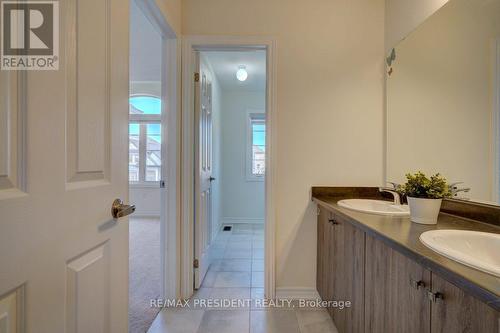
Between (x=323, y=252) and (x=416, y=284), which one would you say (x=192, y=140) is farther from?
(x=416, y=284)

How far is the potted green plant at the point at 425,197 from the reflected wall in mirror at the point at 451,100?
234 mm

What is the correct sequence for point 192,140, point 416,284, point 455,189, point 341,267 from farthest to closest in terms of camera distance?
1. point 192,140
2. point 341,267
3. point 455,189
4. point 416,284

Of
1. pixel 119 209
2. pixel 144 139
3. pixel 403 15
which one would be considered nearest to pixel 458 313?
pixel 119 209

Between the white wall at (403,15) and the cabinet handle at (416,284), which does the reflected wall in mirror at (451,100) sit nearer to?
the white wall at (403,15)

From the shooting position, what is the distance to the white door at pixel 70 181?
51 cm

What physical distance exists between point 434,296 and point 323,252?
1.03m

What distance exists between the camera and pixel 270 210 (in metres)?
1.85

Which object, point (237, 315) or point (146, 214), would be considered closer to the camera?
point (237, 315)

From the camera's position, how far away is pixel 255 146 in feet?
14.6

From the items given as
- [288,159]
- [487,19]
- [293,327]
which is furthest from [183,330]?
[487,19]

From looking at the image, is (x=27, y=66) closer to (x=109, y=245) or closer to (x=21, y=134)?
(x=21, y=134)

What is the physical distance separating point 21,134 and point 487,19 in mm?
1794

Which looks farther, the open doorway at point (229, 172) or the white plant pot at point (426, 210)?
the open doorway at point (229, 172)

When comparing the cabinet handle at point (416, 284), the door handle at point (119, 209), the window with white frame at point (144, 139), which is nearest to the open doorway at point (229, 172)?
the door handle at point (119, 209)
